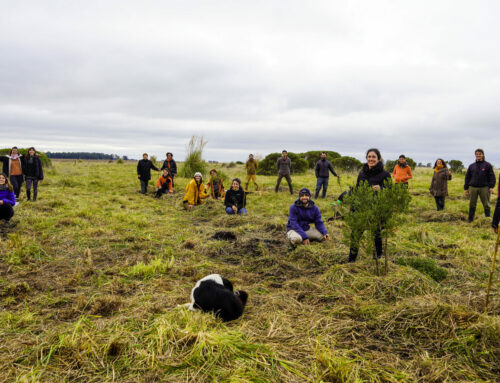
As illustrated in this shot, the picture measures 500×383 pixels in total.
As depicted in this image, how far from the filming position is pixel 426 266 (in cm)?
435

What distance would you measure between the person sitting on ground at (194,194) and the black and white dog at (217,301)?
6.07 metres

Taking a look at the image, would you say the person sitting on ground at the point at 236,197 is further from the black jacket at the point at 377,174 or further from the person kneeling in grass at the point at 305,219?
the black jacket at the point at 377,174

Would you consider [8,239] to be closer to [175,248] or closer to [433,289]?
[175,248]

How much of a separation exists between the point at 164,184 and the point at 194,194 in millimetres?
2851

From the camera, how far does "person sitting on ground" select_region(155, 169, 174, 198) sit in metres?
11.5

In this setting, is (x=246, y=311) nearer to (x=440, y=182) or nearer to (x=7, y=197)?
(x=7, y=197)

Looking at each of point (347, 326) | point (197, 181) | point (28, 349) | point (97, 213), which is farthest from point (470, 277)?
point (97, 213)

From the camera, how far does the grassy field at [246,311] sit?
2.25 m

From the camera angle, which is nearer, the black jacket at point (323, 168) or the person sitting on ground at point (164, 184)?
the black jacket at point (323, 168)

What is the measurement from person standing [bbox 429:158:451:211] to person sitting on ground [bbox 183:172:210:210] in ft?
21.8

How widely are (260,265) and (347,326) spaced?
197 centimetres

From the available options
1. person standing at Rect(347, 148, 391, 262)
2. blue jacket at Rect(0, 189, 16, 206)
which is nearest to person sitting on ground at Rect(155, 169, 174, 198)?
blue jacket at Rect(0, 189, 16, 206)

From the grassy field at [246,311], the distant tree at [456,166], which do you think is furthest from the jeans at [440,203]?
the distant tree at [456,166]

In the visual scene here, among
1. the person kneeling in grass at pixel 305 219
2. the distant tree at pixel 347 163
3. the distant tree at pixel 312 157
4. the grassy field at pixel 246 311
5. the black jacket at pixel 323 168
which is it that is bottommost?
the grassy field at pixel 246 311
